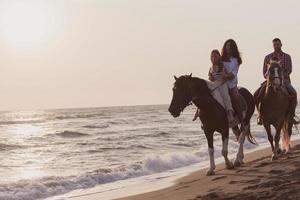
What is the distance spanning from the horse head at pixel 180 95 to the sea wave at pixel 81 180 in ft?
15.2

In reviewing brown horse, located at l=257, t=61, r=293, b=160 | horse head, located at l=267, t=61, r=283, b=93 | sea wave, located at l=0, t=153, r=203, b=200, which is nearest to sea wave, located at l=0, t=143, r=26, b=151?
sea wave, located at l=0, t=153, r=203, b=200

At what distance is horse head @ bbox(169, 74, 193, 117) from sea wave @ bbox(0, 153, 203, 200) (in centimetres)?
464

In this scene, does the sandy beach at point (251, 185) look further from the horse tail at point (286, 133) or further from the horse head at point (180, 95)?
the horse tail at point (286, 133)

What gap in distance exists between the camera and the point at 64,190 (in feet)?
44.3

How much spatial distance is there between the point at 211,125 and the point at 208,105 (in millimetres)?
445

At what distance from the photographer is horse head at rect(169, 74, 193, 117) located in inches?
401

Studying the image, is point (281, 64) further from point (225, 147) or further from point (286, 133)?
point (225, 147)

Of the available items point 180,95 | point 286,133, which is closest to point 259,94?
point 286,133

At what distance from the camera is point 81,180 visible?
1466cm

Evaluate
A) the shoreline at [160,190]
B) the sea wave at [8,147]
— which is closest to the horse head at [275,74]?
the shoreline at [160,190]

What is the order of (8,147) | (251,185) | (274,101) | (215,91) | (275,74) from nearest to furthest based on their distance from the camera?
(251,185) → (215,91) → (275,74) → (274,101) → (8,147)

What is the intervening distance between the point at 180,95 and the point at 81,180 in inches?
221

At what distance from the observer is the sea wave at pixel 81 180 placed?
13070 millimetres

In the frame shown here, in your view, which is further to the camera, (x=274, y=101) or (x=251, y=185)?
(x=274, y=101)
